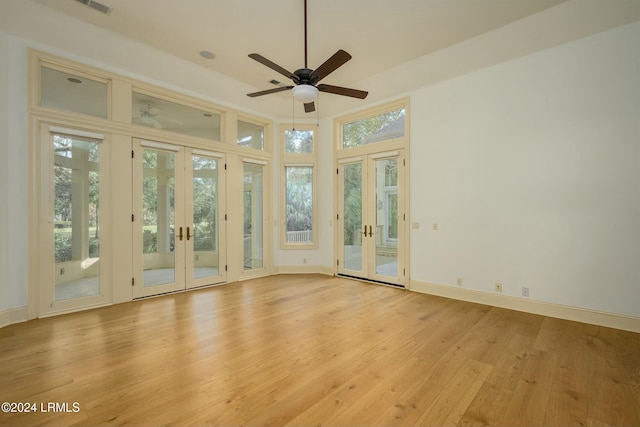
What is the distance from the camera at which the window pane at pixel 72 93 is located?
3832 millimetres

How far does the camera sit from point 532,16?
3.48 m

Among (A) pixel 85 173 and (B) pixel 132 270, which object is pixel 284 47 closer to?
(A) pixel 85 173

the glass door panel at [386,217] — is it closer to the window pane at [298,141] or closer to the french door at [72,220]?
the window pane at [298,141]

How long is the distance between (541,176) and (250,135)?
5321mm

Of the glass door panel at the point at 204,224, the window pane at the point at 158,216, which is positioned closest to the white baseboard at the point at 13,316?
the window pane at the point at 158,216

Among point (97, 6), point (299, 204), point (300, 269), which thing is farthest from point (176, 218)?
point (97, 6)

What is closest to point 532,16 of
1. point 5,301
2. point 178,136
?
point 178,136

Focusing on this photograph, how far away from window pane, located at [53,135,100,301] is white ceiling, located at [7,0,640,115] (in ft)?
5.83

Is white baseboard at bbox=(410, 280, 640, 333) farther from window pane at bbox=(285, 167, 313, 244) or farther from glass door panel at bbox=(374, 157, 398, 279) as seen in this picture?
window pane at bbox=(285, 167, 313, 244)

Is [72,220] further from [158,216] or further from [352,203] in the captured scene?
[352,203]

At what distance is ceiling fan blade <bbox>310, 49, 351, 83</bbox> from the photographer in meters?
2.79

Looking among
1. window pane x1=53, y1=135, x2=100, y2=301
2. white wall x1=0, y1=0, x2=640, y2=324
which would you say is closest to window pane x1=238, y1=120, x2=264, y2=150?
white wall x1=0, y1=0, x2=640, y2=324

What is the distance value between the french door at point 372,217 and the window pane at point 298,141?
0.98m

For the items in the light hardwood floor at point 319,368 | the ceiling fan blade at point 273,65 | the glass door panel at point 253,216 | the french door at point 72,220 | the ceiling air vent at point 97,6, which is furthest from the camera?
the glass door panel at point 253,216
